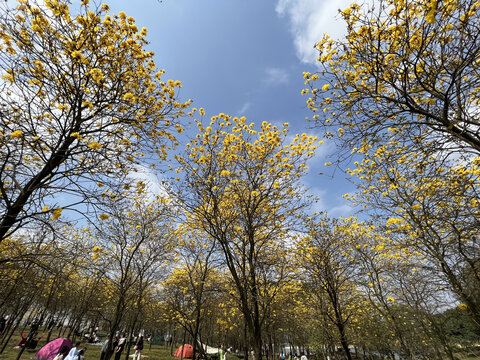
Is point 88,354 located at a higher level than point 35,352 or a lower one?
lower

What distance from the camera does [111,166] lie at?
4.23m

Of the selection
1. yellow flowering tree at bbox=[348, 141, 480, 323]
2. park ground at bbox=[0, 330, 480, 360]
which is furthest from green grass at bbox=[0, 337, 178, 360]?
yellow flowering tree at bbox=[348, 141, 480, 323]

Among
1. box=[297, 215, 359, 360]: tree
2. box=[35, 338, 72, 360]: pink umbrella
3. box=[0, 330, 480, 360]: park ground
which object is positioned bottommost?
box=[0, 330, 480, 360]: park ground

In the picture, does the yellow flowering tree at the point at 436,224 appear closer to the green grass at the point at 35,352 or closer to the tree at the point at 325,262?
the tree at the point at 325,262

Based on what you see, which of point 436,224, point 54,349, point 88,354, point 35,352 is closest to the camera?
point 436,224

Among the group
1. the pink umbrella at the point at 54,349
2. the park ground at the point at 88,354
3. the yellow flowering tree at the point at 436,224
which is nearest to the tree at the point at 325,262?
the yellow flowering tree at the point at 436,224

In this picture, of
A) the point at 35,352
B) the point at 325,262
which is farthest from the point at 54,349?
the point at 325,262

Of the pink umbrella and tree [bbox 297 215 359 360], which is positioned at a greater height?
tree [bbox 297 215 359 360]

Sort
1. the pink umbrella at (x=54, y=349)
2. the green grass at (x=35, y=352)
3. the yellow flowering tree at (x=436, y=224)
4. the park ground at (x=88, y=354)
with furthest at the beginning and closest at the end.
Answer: the park ground at (x=88, y=354)
the green grass at (x=35, y=352)
the pink umbrella at (x=54, y=349)
the yellow flowering tree at (x=436, y=224)

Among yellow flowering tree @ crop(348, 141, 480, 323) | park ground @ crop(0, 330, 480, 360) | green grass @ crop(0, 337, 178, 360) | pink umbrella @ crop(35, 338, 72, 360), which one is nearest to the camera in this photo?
yellow flowering tree @ crop(348, 141, 480, 323)

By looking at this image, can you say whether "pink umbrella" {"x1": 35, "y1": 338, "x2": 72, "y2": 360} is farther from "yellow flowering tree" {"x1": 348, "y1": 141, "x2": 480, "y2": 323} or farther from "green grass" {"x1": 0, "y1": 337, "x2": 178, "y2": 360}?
"yellow flowering tree" {"x1": 348, "y1": 141, "x2": 480, "y2": 323}

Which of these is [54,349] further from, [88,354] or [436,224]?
[436,224]

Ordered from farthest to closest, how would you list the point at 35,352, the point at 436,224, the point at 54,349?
the point at 35,352, the point at 54,349, the point at 436,224

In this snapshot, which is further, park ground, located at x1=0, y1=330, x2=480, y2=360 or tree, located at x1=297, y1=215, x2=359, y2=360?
park ground, located at x1=0, y1=330, x2=480, y2=360
